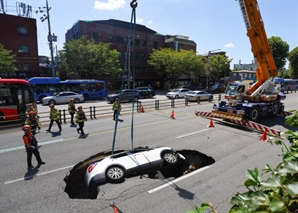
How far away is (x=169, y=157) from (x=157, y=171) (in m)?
0.61

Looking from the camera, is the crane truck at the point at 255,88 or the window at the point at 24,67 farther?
the window at the point at 24,67

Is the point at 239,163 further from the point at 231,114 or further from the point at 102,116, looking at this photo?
the point at 102,116

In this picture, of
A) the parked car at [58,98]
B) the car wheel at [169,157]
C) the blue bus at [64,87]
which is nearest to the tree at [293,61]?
the blue bus at [64,87]

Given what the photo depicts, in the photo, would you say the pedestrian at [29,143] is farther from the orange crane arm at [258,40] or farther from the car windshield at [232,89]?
the orange crane arm at [258,40]

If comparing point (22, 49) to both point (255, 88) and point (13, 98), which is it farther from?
point (255, 88)

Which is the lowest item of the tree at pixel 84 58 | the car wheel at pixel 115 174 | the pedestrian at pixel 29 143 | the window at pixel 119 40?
the car wheel at pixel 115 174

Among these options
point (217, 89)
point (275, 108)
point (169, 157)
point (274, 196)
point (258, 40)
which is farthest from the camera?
point (217, 89)

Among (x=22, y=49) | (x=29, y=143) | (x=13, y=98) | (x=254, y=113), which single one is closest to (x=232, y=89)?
(x=254, y=113)

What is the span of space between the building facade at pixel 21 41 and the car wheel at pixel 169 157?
36.7 metres

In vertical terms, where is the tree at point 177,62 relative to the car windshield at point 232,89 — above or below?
above

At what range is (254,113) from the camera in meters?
13.4

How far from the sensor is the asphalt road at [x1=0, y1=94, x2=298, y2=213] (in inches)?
191

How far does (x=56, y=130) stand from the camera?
12.3 m

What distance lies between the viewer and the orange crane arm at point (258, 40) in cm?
1266
